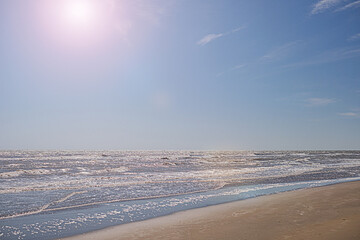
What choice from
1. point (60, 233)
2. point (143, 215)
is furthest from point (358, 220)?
point (60, 233)

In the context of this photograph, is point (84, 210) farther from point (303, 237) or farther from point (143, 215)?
point (303, 237)

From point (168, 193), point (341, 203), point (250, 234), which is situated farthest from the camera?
point (168, 193)

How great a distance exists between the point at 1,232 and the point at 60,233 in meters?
1.78

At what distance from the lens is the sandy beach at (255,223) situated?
6703 mm

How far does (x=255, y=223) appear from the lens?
797cm

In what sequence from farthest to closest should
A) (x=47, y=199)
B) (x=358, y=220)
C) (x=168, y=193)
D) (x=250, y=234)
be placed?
1. (x=168, y=193)
2. (x=47, y=199)
3. (x=358, y=220)
4. (x=250, y=234)

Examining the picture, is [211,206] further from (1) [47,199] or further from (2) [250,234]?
(1) [47,199]

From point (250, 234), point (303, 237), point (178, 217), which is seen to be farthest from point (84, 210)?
point (303, 237)

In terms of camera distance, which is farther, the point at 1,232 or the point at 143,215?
the point at 143,215

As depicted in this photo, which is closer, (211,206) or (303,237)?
(303,237)

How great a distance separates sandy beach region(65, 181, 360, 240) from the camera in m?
6.70

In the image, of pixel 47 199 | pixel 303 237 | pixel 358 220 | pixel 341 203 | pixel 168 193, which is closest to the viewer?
pixel 303 237

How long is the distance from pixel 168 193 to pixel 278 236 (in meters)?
9.36

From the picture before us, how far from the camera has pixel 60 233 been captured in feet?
25.1
